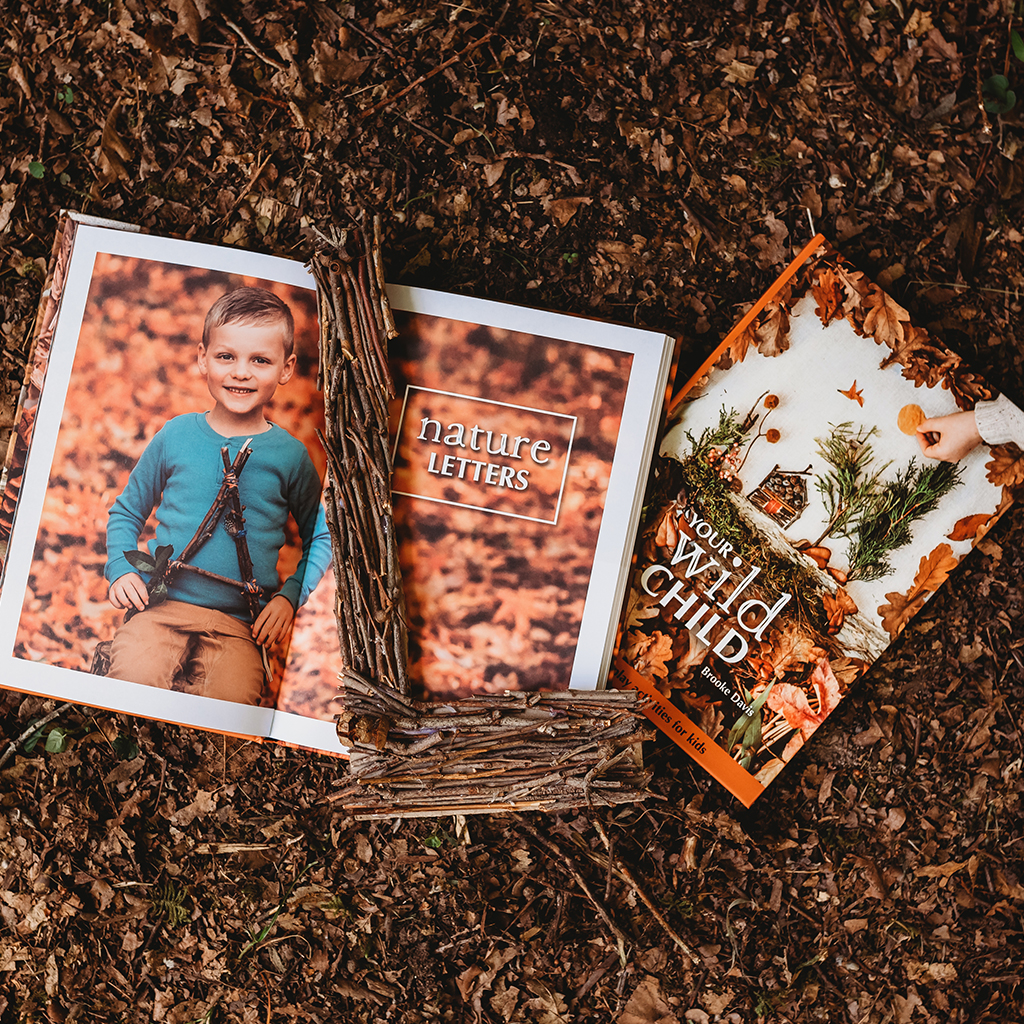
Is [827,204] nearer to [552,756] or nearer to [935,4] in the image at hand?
[935,4]

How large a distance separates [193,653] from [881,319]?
136 centimetres

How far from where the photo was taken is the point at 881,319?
129cm

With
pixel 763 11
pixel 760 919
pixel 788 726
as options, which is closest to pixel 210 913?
pixel 760 919

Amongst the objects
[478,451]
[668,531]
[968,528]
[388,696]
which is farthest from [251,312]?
[968,528]

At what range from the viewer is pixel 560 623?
129cm

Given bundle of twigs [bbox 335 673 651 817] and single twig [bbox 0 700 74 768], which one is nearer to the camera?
bundle of twigs [bbox 335 673 651 817]

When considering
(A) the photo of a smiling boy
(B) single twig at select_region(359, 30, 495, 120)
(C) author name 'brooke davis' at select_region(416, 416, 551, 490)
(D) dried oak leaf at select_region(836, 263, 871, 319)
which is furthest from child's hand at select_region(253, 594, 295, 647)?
(D) dried oak leaf at select_region(836, 263, 871, 319)

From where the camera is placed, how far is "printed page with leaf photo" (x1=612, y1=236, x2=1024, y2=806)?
129 centimetres

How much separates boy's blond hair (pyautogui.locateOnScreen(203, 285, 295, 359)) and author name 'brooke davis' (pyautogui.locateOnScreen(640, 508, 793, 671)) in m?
0.79

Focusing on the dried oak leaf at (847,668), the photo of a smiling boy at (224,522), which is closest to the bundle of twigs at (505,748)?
the photo of a smiling boy at (224,522)

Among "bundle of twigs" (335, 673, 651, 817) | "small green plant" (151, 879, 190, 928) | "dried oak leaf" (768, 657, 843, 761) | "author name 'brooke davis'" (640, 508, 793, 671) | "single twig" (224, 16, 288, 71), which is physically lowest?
Answer: "small green plant" (151, 879, 190, 928)

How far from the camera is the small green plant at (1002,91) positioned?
1296mm

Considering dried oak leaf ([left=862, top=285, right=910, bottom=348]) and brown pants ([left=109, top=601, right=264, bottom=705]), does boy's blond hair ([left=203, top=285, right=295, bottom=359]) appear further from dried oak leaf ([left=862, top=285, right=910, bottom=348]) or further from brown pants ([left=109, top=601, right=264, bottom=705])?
dried oak leaf ([left=862, top=285, right=910, bottom=348])

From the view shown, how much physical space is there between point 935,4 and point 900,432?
77cm
